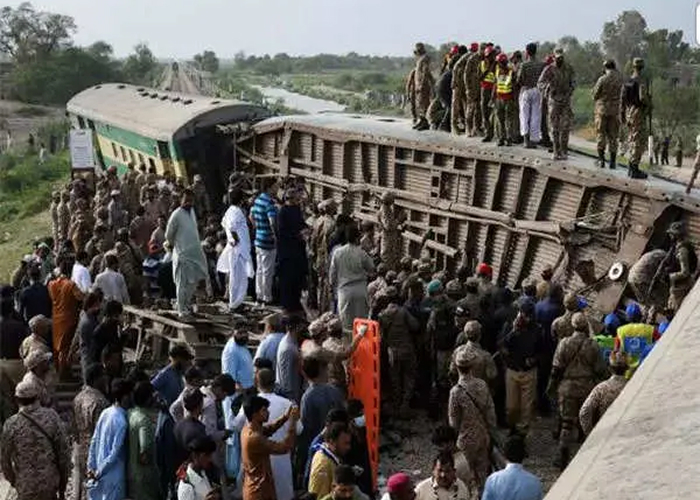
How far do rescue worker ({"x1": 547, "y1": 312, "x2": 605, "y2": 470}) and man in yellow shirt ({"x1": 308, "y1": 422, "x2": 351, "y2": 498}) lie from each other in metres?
3.04

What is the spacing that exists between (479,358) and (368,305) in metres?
2.18

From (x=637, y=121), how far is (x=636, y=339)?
3.00 metres

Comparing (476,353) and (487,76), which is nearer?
(476,353)

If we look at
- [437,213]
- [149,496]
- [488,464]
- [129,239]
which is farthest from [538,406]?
[129,239]

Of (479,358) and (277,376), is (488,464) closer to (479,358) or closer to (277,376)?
(479,358)

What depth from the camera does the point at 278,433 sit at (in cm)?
636

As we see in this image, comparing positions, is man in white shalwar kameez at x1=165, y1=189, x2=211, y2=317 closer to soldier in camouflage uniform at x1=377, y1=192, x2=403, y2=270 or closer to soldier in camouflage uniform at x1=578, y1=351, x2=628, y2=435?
soldier in camouflage uniform at x1=377, y1=192, x2=403, y2=270

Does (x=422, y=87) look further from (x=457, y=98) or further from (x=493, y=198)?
(x=493, y=198)

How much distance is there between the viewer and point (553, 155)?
11273 mm

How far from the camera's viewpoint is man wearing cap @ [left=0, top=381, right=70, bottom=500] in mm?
6590

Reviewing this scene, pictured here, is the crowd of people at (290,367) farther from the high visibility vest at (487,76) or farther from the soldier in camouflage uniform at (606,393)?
the high visibility vest at (487,76)

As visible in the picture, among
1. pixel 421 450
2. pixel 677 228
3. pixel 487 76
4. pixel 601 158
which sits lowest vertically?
pixel 421 450

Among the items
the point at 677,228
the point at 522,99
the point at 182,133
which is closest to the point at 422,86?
the point at 522,99

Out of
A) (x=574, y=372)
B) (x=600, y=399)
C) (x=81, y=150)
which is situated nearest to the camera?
(x=600, y=399)
